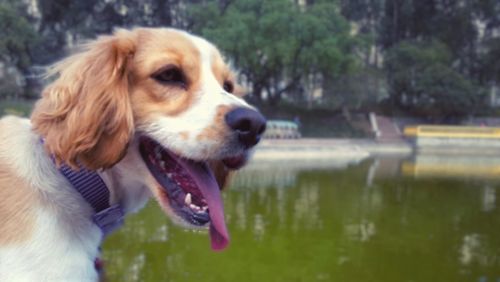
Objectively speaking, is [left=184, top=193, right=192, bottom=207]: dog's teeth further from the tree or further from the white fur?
the tree

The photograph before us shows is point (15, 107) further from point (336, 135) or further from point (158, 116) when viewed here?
point (158, 116)

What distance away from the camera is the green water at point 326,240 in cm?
516

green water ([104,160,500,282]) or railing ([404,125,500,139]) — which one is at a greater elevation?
green water ([104,160,500,282])

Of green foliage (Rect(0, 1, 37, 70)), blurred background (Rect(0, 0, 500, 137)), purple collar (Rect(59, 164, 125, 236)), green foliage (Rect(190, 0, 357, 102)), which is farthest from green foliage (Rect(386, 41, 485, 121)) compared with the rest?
purple collar (Rect(59, 164, 125, 236))

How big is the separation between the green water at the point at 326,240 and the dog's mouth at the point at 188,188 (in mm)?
3218

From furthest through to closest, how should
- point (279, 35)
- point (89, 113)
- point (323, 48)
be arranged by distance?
1. point (279, 35)
2. point (323, 48)
3. point (89, 113)

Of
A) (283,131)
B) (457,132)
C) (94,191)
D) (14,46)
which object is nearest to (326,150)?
(283,131)

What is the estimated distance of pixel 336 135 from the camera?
24.7m

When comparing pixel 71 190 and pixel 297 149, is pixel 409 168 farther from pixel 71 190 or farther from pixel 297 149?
pixel 71 190

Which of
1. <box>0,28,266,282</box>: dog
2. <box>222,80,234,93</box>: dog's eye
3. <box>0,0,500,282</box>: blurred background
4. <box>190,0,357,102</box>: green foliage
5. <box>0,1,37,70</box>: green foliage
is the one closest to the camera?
<box>0,28,266,282</box>: dog

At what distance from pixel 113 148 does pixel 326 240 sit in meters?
5.00

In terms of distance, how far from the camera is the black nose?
1699 mm

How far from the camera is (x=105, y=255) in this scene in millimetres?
5398

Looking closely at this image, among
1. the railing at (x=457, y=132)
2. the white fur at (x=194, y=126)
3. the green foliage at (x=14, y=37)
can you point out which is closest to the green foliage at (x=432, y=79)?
the railing at (x=457, y=132)
